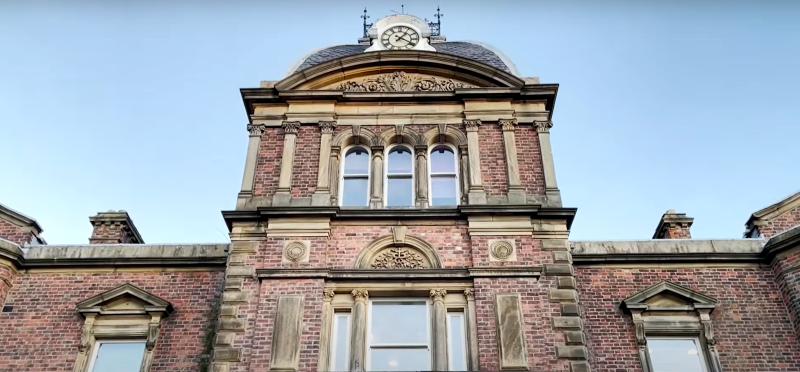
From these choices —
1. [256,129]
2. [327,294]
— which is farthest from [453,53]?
[327,294]

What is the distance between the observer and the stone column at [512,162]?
14.8m

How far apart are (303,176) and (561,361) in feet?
21.0

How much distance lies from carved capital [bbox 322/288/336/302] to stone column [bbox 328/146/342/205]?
2.12 metres

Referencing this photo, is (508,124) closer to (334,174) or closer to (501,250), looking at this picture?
(501,250)

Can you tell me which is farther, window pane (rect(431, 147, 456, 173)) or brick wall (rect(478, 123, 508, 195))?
window pane (rect(431, 147, 456, 173))

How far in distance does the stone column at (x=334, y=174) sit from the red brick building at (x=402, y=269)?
0.05 metres

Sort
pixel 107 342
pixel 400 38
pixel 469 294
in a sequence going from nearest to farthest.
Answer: pixel 469 294
pixel 107 342
pixel 400 38

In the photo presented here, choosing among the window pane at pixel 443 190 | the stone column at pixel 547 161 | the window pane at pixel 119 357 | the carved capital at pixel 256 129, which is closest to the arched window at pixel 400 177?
the window pane at pixel 443 190

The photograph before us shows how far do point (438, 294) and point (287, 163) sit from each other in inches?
177

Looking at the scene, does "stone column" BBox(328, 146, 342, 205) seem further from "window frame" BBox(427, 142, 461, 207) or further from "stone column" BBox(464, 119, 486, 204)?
"stone column" BBox(464, 119, 486, 204)

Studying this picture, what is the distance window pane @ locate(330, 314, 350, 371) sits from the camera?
12.8 m

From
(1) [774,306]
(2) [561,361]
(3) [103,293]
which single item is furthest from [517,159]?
(3) [103,293]

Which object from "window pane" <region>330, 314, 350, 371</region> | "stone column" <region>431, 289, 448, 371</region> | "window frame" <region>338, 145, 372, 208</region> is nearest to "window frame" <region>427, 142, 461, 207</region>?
"window frame" <region>338, 145, 372, 208</region>

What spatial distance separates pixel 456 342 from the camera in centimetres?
1302
